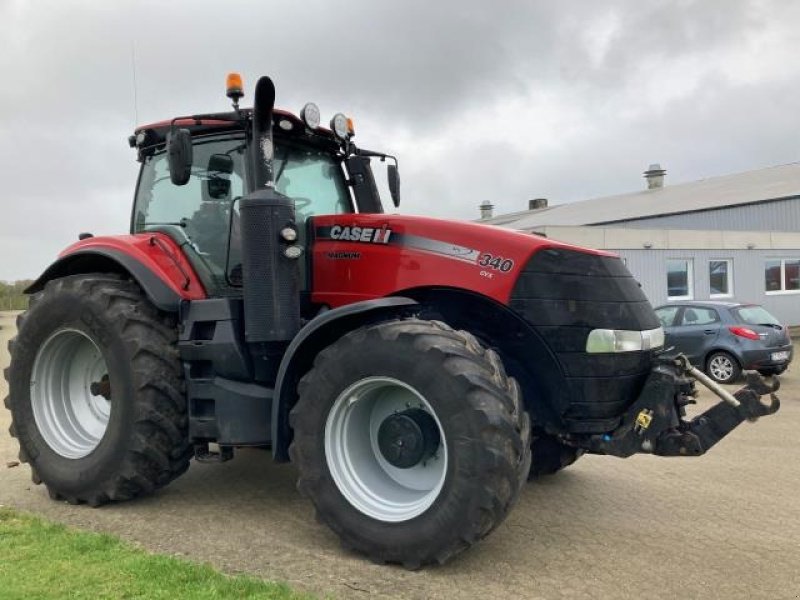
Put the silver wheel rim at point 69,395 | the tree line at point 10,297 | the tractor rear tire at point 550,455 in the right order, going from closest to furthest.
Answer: the tractor rear tire at point 550,455 < the silver wheel rim at point 69,395 < the tree line at point 10,297

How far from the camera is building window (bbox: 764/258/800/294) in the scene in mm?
21891

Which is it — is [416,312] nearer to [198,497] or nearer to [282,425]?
[282,425]

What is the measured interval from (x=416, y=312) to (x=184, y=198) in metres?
1.92

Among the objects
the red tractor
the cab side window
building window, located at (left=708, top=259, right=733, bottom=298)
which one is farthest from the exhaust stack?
building window, located at (left=708, top=259, right=733, bottom=298)

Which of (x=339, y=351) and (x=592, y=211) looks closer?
(x=339, y=351)

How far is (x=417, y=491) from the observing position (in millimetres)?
3854

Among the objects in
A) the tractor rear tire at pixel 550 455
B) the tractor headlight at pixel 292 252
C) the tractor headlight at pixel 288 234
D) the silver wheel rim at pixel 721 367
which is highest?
the tractor headlight at pixel 288 234

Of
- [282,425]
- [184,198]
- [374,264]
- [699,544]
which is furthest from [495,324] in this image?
[184,198]

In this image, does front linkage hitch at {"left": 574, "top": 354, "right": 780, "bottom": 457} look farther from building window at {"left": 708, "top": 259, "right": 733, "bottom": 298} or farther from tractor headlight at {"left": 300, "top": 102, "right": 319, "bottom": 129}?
building window at {"left": 708, "top": 259, "right": 733, "bottom": 298}

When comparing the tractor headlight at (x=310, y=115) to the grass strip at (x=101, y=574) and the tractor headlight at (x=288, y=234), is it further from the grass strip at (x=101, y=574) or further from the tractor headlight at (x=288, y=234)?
the grass strip at (x=101, y=574)

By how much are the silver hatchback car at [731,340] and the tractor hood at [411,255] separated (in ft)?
29.7

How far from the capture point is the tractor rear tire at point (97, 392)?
4.33 m

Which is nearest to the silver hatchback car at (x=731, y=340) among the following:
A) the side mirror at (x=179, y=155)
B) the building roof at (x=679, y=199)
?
the side mirror at (x=179, y=155)

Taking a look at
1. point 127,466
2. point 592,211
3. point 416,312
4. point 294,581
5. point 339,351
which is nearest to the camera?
point 294,581
